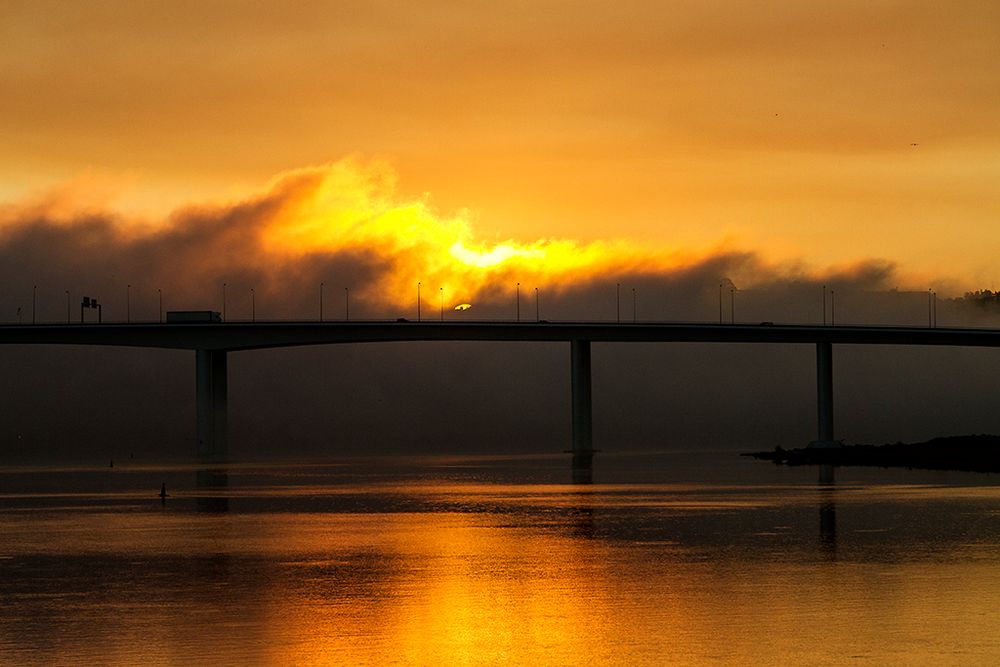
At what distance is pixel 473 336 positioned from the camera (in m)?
187

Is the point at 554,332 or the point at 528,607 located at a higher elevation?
the point at 554,332

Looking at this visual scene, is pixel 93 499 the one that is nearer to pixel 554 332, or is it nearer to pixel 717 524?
pixel 717 524

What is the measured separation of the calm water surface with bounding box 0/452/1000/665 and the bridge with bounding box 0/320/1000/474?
95.5m

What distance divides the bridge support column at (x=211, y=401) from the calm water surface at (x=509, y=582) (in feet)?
316

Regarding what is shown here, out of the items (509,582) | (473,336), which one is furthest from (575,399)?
(509,582)

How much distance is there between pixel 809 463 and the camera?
16275 cm

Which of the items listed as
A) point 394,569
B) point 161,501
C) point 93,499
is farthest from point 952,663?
point 93,499

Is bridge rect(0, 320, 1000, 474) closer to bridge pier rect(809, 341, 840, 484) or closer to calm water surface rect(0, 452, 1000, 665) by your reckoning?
bridge pier rect(809, 341, 840, 484)

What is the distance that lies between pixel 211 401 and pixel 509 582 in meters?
146

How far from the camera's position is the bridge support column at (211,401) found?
7234 inches

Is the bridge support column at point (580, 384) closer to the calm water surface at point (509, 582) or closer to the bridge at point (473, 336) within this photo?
the bridge at point (473, 336)

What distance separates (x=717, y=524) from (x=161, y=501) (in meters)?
38.5

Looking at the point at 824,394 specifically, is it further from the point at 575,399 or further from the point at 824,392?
the point at 575,399

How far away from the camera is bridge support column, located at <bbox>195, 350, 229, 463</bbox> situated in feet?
603
